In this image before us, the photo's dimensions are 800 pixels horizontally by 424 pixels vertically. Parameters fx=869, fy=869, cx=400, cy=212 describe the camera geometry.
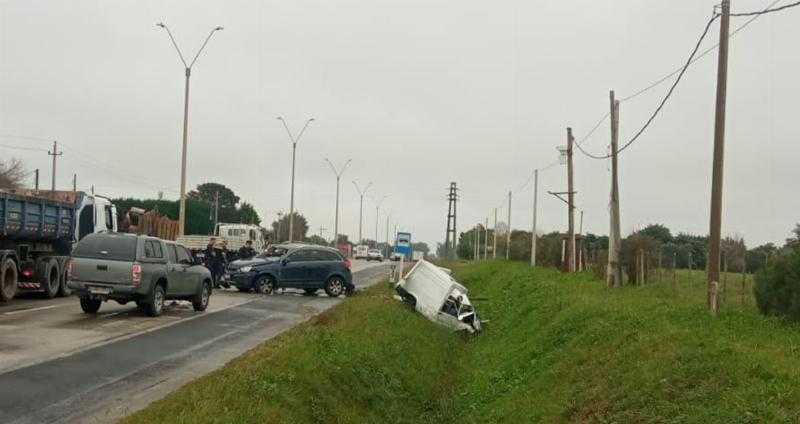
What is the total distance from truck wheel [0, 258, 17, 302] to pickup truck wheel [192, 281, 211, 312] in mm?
4359

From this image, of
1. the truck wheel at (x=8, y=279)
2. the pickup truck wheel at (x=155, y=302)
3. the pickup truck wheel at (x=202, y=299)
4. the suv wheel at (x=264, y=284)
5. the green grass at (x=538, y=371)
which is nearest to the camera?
the green grass at (x=538, y=371)

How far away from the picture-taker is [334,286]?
29.7m

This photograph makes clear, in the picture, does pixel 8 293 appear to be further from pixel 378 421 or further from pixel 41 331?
pixel 378 421

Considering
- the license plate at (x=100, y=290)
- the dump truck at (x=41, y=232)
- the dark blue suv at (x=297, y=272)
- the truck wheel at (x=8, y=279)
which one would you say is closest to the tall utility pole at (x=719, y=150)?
the license plate at (x=100, y=290)

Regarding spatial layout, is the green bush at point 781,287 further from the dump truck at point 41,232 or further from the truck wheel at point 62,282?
the truck wheel at point 62,282

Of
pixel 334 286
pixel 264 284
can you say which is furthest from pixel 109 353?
pixel 334 286

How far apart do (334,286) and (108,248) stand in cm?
→ 1190

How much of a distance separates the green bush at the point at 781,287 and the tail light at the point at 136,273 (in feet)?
39.8

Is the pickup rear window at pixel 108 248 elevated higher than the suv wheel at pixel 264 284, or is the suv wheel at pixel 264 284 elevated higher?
the pickup rear window at pixel 108 248

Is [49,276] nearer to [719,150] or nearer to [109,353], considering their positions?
[109,353]

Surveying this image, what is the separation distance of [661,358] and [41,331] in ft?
35.8

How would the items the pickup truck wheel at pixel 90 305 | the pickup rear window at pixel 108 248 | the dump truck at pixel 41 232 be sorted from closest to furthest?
the pickup rear window at pixel 108 248 < the pickup truck wheel at pixel 90 305 < the dump truck at pixel 41 232

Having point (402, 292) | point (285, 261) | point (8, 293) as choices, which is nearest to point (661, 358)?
point (402, 292)

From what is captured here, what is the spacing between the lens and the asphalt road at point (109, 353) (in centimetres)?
938
